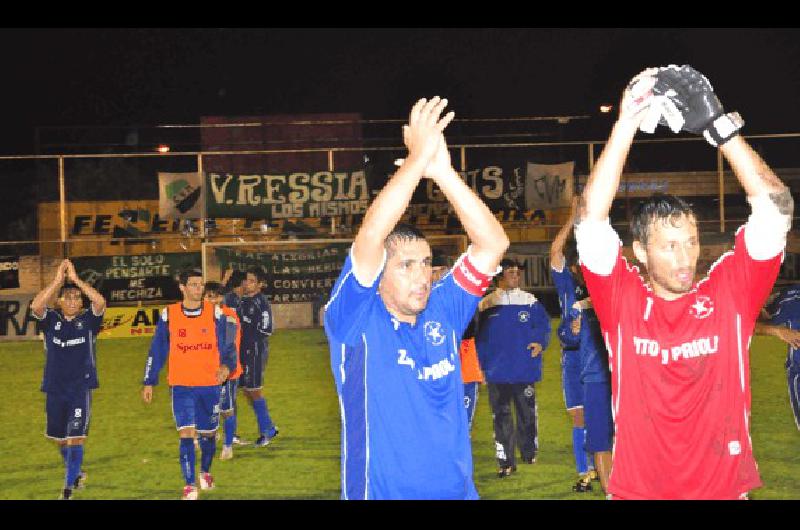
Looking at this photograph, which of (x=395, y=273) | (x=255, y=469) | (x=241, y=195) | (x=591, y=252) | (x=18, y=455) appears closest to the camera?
(x=591, y=252)

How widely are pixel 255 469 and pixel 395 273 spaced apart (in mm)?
7224

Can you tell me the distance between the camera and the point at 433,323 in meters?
4.64

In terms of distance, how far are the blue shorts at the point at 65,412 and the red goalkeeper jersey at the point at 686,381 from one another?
7429mm

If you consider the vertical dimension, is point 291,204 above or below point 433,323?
above

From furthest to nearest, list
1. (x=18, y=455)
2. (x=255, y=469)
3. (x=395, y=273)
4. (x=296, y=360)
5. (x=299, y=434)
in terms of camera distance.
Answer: (x=296, y=360), (x=299, y=434), (x=18, y=455), (x=255, y=469), (x=395, y=273)

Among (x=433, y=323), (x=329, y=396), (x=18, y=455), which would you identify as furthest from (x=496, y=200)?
(x=433, y=323)

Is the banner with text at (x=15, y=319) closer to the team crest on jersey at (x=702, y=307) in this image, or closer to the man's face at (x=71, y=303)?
the man's face at (x=71, y=303)

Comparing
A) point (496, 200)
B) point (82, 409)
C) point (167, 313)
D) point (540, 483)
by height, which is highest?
point (496, 200)

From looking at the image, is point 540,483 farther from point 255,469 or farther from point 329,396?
point 329,396

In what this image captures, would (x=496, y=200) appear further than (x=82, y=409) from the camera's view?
Yes

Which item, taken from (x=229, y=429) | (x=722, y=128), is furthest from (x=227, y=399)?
(x=722, y=128)

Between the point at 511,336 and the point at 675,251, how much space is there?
6873mm

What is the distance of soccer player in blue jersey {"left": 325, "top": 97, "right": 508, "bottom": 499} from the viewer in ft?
14.2

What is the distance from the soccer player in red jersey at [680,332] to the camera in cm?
397
